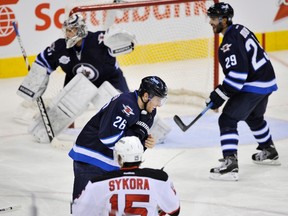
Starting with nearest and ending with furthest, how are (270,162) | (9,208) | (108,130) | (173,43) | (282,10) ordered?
1. (108,130)
2. (9,208)
3. (270,162)
4. (173,43)
5. (282,10)

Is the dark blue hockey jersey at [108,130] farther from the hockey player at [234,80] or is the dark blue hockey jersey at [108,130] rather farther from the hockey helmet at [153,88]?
the hockey player at [234,80]

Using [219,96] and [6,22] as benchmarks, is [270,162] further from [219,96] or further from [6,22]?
[6,22]

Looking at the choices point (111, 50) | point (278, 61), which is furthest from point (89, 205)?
point (278, 61)

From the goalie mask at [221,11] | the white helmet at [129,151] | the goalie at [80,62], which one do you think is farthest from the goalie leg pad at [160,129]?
the white helmet at [129,151]

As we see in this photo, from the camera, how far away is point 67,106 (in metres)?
6.41

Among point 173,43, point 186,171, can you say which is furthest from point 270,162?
point 173,43

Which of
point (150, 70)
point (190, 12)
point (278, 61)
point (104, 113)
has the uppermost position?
point (104, 113)

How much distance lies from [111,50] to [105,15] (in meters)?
1.15

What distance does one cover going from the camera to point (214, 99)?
17.8 feet

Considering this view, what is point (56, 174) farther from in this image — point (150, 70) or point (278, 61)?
point (278, 61)

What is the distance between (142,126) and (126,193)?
0.78 metres

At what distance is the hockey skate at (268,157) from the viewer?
19.0ft

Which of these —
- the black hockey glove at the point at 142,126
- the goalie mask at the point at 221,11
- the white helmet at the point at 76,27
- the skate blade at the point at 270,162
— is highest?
the black hockey glove at the point at 142,126

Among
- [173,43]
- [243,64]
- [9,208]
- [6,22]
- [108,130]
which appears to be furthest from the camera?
[6,22]
